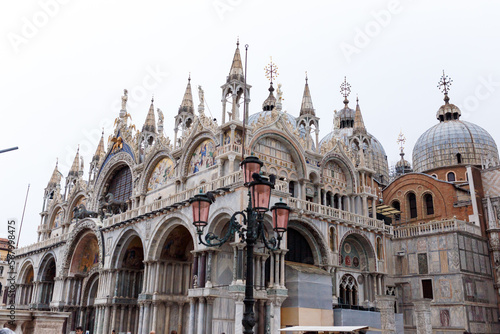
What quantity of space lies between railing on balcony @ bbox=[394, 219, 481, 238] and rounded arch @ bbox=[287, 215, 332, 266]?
6124mm

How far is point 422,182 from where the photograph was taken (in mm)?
34219

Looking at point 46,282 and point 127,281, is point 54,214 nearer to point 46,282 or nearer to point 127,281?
point 46,282

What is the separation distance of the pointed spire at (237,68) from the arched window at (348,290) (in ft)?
39.6

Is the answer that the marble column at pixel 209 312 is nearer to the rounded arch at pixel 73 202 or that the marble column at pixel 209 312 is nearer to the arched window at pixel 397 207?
the arched window at pixel 397 207

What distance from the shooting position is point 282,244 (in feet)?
70.7

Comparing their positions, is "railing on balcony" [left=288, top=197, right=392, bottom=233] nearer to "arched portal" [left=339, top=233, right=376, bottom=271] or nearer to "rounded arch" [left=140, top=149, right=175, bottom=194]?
"arched portal" [left=339, top=233, right=376, bottom=271]

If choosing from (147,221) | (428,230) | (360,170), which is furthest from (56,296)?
(428,230)

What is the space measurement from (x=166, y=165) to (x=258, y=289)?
11.9 m

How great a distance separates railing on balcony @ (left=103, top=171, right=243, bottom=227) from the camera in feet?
70.7

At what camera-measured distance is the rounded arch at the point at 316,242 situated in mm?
24531

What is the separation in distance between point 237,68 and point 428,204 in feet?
57.2

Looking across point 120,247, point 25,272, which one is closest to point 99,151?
point 25,272

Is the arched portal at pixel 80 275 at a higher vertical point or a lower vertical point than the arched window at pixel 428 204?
lower

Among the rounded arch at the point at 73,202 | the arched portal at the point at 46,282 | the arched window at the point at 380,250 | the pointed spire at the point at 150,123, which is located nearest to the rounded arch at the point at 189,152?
the pointed spire at the point at 150,123
